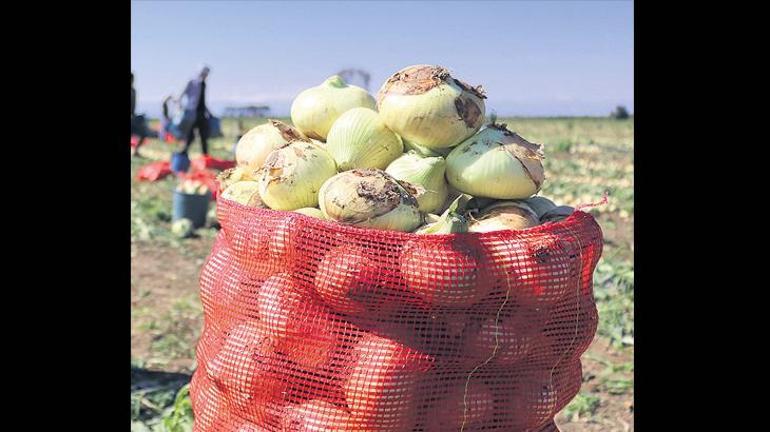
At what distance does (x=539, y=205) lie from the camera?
9.18ft

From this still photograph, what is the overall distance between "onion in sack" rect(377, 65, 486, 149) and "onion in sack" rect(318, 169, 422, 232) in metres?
0.27

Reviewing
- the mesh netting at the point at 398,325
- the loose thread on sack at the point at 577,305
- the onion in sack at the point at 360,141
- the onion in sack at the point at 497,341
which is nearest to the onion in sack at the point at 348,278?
the mesh netting at the point at 398,325

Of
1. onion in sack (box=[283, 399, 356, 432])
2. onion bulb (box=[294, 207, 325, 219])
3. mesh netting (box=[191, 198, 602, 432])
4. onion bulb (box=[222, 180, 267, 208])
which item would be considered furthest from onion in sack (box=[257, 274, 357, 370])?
onion bulb (box=[222, 180, 267, 208])

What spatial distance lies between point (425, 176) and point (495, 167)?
0.23 meters

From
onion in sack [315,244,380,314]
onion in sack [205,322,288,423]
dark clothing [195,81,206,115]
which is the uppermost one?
dark clothing [195,81,206,115]

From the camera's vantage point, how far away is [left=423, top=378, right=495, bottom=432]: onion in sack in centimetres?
238

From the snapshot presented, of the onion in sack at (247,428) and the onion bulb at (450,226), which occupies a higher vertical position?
the onion bulb at (450,226)

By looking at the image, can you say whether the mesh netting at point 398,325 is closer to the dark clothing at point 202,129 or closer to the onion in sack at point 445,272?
the onion in sack at point 445,272

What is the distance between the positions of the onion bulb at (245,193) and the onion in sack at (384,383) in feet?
2.49

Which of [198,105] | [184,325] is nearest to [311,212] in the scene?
[184,325]

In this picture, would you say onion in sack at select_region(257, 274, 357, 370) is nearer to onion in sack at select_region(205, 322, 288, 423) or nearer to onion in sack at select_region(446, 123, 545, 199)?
onion in sack at select_region(205, 322, 288, 423)

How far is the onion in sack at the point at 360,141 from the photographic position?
2672mm

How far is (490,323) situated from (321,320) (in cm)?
52

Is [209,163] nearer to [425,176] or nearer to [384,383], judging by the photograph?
[425,176]
